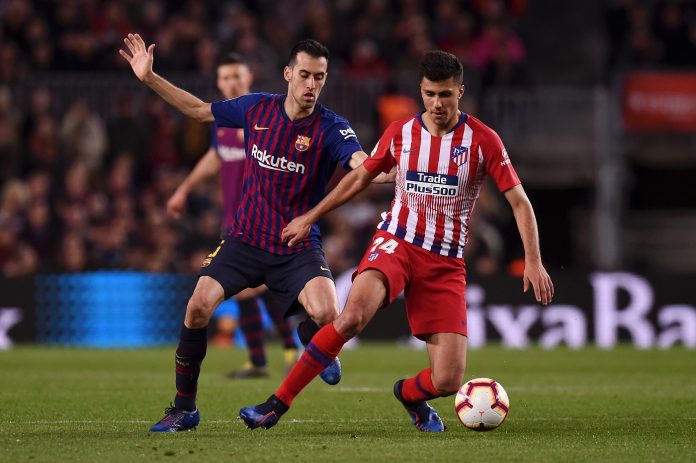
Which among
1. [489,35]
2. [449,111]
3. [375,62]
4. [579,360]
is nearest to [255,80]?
[375,62]

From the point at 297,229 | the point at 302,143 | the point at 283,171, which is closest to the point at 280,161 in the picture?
the point at 283,171

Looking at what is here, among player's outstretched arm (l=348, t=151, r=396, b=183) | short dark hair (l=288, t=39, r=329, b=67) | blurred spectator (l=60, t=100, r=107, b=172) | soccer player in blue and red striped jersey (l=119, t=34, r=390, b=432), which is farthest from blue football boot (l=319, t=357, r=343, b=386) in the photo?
blurred spectator (l=60, t=100, r=107, b=172)

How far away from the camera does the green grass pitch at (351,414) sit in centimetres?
637

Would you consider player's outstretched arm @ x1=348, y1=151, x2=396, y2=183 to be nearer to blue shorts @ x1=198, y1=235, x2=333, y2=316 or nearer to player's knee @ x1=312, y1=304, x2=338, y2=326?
blue shorts @ x1=198, y1=235, x2=333, y2=316

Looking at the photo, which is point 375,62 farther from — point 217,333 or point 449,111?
point 449,111

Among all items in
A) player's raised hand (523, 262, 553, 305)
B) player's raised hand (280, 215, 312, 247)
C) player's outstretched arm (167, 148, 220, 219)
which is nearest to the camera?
player's raised hand (523, 262, 553, 305)

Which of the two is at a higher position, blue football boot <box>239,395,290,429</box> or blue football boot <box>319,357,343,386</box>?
blue football boot <box>319,357,343,386</box>

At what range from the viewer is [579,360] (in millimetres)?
13641

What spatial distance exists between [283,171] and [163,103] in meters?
10.5

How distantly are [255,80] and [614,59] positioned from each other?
18.7ft

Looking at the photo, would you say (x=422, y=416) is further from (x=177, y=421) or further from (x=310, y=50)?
(x=310, y=50)

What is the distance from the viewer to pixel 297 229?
7406mm

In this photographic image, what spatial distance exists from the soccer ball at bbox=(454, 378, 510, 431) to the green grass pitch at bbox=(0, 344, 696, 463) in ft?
0.26

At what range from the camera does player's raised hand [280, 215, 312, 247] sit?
7.40 metres
